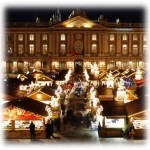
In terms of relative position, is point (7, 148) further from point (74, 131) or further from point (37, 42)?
point (37, 42)

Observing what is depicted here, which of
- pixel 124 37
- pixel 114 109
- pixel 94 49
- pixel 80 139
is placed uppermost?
pixel 124 37

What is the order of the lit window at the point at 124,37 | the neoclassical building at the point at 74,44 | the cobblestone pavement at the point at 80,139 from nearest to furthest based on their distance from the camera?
the cobblestone pavement at the point at 80,139, the neoclassical building at the point at 74,44, the lit window at the point at 124,37

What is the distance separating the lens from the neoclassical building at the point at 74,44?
60.0 meters

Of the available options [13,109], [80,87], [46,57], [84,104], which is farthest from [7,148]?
[46,57]

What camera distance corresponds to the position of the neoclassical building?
60.0 meters

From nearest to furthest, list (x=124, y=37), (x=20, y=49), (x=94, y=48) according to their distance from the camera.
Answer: (x=20, y=49)
(x=94, y=48)
(x=124, y=37)

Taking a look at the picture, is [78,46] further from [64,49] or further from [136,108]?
[136,108]

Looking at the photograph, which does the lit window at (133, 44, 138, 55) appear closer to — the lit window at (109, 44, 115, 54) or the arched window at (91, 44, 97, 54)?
the lit window at (109, 44, 115, 54)

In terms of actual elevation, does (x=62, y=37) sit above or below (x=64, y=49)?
above

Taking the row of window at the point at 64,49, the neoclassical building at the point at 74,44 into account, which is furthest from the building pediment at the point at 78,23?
the row of window at the point at 64,49

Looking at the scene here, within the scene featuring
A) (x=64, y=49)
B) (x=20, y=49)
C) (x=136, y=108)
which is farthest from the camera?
(x=64, y=49)

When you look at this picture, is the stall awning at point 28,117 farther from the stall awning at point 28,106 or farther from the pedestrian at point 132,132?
the pedestrian at point 132,132

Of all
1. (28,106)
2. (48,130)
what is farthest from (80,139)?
(28,106)

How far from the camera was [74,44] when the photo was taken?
6147 cm
